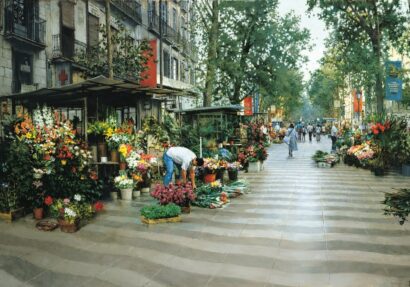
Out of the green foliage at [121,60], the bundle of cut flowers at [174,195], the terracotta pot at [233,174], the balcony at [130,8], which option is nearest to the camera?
the bundle of cut flowers at [174,195]

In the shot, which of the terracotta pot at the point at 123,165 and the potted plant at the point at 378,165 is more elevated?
the terracotta pot at the point at 123,165

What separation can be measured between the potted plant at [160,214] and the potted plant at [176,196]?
593 mm

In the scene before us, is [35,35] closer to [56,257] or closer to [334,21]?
[56,257]

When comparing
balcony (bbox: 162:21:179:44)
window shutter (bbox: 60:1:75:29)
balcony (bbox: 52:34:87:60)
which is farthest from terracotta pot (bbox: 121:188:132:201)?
balcony (bbox: 162:21:179:44)

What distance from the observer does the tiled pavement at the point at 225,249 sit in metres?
5.54

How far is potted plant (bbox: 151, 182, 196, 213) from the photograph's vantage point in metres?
9.20

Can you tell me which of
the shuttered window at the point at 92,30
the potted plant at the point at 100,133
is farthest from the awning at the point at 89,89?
the shuttered window at the point at 92,30

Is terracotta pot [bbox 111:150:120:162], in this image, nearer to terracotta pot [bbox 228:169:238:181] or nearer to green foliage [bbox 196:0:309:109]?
terracotta pot [bbox 228:169:238:181]

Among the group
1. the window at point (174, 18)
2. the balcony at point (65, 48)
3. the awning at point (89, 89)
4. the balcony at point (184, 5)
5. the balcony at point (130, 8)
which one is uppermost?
the balcony at point (184, 5)

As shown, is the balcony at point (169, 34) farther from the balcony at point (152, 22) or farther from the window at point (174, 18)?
the balcony at point (152, 22)

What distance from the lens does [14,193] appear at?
9094mm

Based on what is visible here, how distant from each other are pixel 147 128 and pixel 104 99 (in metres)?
1.62

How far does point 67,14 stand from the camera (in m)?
20.2

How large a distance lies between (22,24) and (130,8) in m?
8.39
